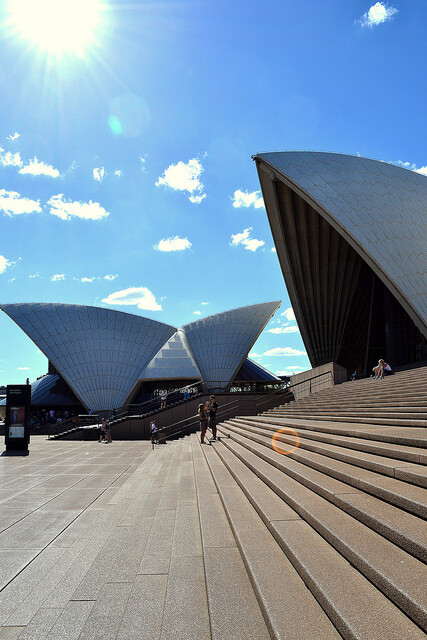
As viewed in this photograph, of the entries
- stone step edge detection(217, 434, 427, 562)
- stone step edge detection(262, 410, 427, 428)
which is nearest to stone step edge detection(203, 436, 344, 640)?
stone step edge detection(217, 434, 427, 562)

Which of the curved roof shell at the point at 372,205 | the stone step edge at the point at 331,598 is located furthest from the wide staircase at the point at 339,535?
the curved roof shell at the point at 372,205

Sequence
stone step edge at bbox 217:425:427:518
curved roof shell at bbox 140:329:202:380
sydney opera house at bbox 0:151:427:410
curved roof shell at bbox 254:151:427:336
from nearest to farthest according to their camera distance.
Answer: stone step edge at bbox 217:425:427:518, curved roof shell at bbox 254:151:427:336, sydney opera house at bbox 0:151:427:410, curved roof shell at bbox 140:329:202:380

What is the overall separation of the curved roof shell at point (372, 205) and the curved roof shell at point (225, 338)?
13.1 meters

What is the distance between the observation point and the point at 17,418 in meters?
15.0

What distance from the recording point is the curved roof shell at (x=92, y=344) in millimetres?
35406

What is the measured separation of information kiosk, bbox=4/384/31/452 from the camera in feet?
48.4

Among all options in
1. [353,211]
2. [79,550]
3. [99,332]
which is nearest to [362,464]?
[79,550]

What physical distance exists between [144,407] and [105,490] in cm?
2232

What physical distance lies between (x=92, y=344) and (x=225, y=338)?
1223 centimetres

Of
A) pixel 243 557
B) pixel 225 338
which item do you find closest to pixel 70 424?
pixel 225 338

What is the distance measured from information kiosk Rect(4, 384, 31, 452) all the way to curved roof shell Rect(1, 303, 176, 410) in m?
20.3

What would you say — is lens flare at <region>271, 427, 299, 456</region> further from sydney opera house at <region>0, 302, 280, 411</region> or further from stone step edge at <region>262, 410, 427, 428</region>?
sydney opera house at <region>0, 302, 280, 411</region>

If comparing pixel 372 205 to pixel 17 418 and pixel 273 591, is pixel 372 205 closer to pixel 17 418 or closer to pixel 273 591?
pixel 17 418

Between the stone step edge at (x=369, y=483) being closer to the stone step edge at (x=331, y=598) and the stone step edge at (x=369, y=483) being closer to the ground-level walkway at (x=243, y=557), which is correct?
the ground-level walkway at (x=243, y=557)
